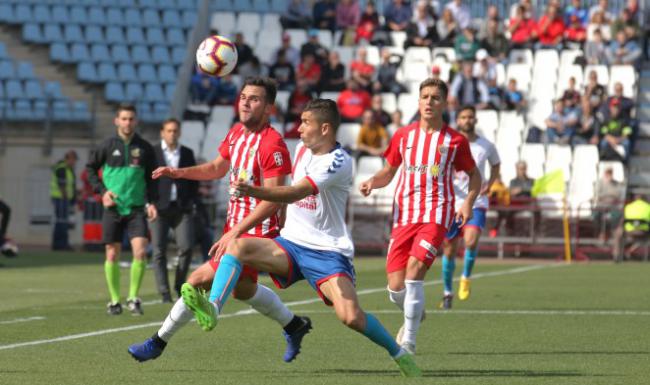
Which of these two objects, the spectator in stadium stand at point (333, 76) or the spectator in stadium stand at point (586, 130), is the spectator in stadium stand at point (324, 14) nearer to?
the spectator in stadium stand at point (333, 76)

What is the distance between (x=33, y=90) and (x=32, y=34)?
1784 mm

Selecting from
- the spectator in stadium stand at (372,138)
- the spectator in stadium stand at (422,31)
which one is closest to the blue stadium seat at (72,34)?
the spectator in stadium stand at (422,31)

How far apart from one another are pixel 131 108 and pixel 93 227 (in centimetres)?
1458

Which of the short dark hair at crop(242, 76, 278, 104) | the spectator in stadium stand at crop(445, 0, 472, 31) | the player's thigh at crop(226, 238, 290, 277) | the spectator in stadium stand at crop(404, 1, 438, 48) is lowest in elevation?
the player's thigh at crop(226, 238, 290, 277)

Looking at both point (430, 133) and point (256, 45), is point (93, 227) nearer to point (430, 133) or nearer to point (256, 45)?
point (256, 45)

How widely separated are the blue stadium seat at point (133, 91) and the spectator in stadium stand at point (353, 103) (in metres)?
4.57

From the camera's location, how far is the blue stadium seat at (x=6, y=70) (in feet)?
103

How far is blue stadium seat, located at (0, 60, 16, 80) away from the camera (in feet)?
103

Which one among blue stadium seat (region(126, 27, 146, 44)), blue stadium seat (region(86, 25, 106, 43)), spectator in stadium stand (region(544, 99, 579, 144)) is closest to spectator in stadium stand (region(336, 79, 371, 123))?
spectator in stadium stand (region(544, 99, 579, 144))

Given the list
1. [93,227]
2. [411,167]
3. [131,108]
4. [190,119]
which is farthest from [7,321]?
[190,119]

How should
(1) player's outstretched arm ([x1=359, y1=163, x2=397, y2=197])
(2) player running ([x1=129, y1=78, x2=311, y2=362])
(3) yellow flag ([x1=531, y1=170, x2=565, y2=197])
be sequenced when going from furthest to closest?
(3) yellow flag ([x1=531, y1=170, x2=565, y2=197])
(1) player's outstretched arm ([x1=359, y1=163, x2=397, y2=197])
(2) player running ([x1=129, y1=78, x2=311, y2=362])

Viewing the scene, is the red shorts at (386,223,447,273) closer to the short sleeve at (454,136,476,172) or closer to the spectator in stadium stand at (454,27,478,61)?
the short sleeve at (454,136,476,172)

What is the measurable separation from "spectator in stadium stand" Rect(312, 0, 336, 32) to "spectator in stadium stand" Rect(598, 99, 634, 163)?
7.27m

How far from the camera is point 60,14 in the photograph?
33.2m
